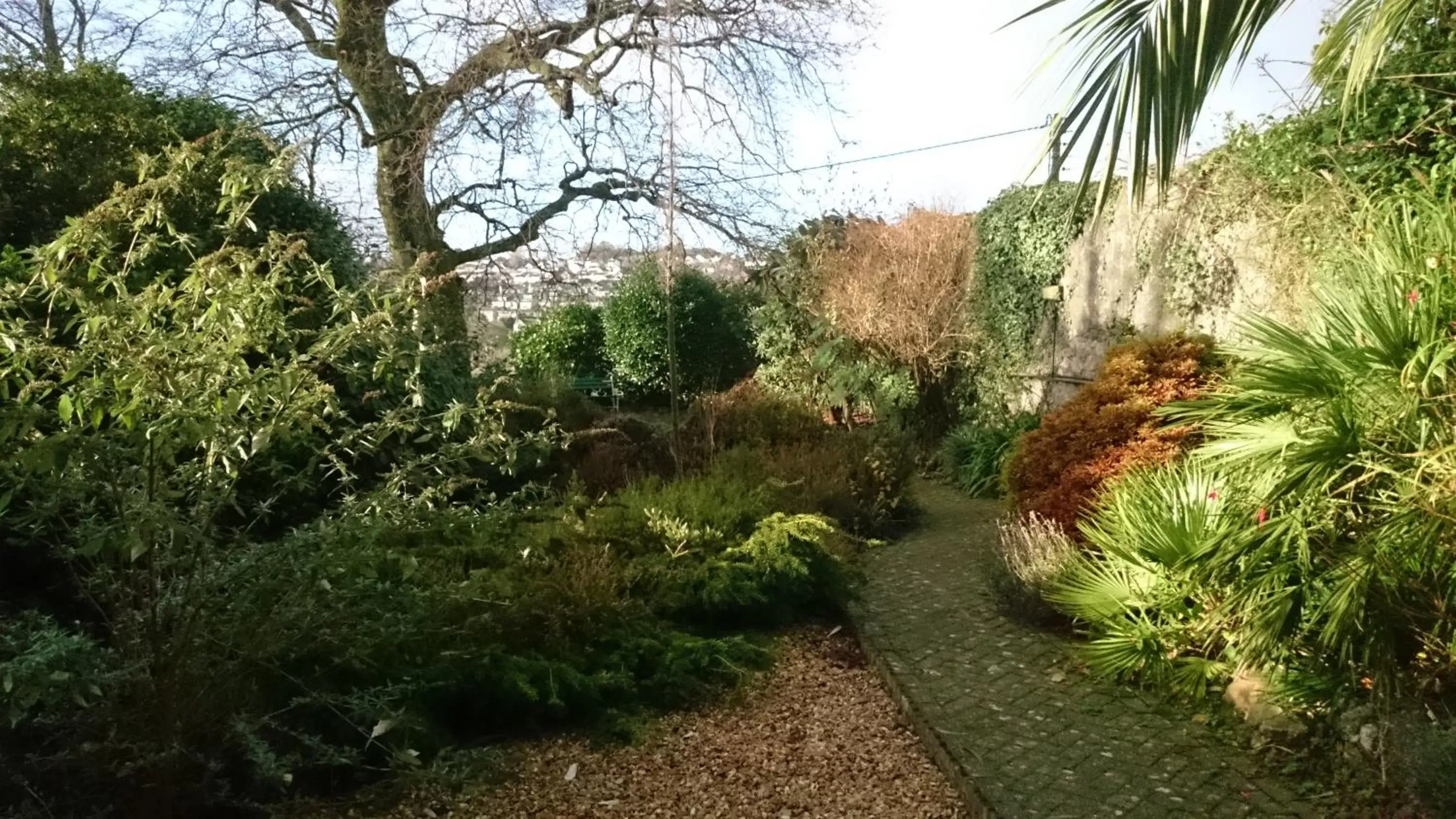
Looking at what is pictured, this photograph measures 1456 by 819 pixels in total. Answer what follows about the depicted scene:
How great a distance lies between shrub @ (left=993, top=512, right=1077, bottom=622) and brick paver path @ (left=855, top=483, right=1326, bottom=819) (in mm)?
121

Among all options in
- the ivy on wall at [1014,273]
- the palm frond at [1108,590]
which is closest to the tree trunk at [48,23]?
the ivy on wall at [1014,273]

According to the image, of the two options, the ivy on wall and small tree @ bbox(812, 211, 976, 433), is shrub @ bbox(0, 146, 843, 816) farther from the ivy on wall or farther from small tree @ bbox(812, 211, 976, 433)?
small tree @ bbox(812, 211, 976, 433)

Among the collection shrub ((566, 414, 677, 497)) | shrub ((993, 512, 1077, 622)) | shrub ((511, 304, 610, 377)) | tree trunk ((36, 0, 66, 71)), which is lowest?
shrub ((993, 512, 1077, 622))

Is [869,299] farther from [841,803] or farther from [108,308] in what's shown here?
[108,308]

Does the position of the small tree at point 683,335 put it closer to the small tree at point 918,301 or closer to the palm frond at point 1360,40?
the small tree at point 918,301

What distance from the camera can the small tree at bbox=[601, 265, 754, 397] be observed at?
596 inches

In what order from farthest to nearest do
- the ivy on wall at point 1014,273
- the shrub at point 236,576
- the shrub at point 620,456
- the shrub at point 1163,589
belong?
the ivy on wall at point 1014,273 < the shrub at point 620,456 < the shrub at point 1163,589 < the shrub at point 236,576

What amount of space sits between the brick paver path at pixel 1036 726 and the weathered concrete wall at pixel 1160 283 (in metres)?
2.47

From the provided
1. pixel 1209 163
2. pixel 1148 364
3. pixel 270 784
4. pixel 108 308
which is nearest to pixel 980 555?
pixel 1148 364

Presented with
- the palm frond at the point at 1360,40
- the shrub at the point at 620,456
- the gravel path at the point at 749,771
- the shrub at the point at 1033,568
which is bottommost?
the gravel path at the point at 749,771

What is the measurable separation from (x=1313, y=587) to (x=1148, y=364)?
3270mm

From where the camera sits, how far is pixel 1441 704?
3.21 m

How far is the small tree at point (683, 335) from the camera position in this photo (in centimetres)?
1513

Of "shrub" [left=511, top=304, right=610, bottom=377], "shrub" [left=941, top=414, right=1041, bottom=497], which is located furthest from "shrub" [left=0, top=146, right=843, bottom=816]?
"shrub" [left=511, top=304, right=610, bottom=377]
